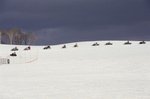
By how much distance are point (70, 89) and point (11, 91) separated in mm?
3380

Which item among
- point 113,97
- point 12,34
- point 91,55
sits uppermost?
point 12,34

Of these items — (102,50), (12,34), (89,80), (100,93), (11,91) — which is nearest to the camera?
(100,93)

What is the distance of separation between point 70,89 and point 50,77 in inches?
275

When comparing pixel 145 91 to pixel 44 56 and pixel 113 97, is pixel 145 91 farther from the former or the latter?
pixel 44 56

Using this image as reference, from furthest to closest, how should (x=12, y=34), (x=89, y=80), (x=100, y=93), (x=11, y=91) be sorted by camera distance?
(x=12, y=34) < (x=89, y=80) < (x=11, y=91) < (x=100, y=93)

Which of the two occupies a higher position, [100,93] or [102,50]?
[102,50]

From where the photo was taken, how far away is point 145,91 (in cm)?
2172

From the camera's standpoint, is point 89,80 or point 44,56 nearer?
point 89,80

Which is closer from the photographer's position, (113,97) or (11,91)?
(113,97)

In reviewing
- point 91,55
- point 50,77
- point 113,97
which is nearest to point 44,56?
point 91,55

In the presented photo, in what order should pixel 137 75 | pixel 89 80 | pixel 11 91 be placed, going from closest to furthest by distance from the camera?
pixel 11 91, pixel 89 80, pixel 137 75

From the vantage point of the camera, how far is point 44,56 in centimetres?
5350

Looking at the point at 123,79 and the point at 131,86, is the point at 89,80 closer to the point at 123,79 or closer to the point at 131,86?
the point at 123,79

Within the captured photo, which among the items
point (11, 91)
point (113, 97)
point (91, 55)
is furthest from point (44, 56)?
point (113, 97)
